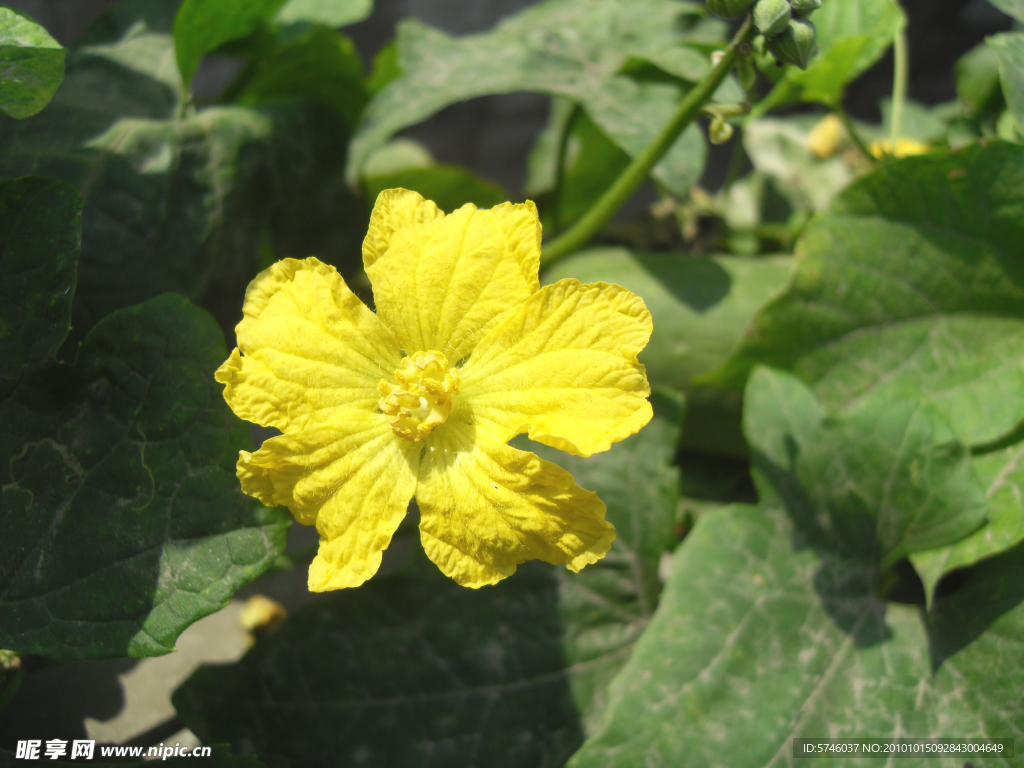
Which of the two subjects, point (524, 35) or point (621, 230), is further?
point (621, 230)

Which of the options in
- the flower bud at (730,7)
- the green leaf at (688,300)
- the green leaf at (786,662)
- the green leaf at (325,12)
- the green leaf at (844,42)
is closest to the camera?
Answer: the flower bud at (730,7)

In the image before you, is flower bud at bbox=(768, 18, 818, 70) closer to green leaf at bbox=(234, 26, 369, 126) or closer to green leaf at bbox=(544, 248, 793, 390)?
green leaf at bbox=(544, 248, 793, 390)

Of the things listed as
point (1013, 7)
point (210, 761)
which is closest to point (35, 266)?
point (210, 761)

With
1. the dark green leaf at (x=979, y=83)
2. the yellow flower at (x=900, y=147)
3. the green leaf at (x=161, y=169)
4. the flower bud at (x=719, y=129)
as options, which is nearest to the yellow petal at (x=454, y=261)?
the flower bud at (x=719, y=129)

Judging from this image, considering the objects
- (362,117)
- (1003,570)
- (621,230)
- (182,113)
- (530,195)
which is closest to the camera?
(1003,570)

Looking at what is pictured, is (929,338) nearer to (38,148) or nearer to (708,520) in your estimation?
(708,520)

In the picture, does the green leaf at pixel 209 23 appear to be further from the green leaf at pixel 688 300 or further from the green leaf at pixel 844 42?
the green leaf at pixel 844 42

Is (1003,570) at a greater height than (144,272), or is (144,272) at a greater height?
(144,272)

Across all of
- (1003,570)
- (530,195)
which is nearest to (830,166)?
(530,195)
